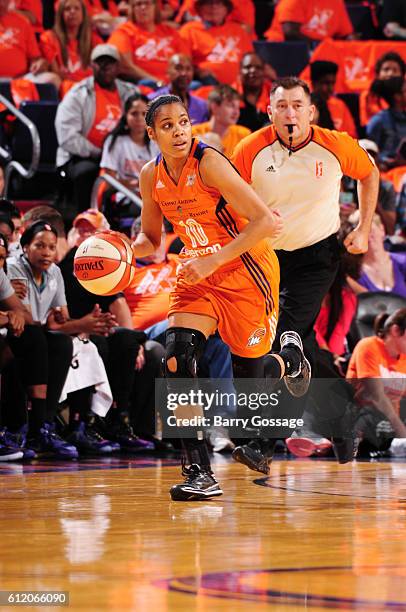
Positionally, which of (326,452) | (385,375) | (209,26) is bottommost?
(326,452)

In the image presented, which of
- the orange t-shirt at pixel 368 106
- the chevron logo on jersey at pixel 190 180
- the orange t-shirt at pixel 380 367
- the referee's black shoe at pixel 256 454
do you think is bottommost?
the referee's black shoe at pixel 256 454

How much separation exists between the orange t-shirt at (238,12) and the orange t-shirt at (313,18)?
0.30 metres

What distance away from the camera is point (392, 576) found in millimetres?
3207

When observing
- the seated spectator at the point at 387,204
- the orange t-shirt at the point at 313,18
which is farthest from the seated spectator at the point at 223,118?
the orange t-shirt at the point at 313,18

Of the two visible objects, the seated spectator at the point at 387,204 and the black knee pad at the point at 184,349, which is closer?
the black knee pad at the point at 184,349

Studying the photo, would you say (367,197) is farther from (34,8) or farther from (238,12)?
(238,12)

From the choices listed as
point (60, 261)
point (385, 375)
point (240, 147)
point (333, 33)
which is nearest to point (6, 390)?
point (60, 261)

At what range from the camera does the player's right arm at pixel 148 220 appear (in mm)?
5438

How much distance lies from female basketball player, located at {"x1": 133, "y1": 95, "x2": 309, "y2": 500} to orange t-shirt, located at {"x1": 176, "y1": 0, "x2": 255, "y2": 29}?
301 inches

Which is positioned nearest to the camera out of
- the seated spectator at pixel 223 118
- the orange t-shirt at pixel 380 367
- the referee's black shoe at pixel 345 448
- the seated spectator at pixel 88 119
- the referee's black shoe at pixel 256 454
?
the referee's black shoe at pixel 256 454

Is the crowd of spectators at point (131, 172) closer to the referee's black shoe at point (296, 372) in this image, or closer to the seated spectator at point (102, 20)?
the seated spectator at point (102, 20)

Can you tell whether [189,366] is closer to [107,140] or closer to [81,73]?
[107,140]

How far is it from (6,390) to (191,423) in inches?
89.5
